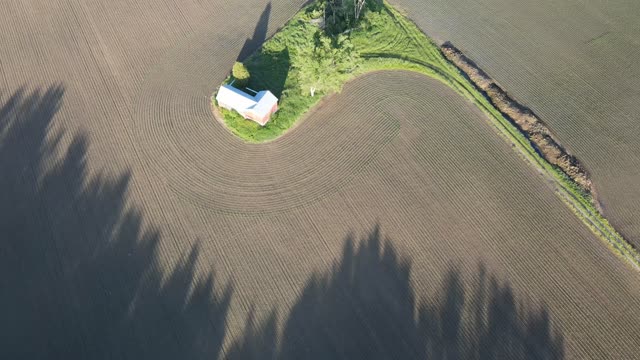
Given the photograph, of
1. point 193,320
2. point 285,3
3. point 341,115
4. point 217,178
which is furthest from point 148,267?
point 285,3

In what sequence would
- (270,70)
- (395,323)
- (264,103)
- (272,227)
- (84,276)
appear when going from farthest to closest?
(270,70), (264,103), (272,227), (84,276), (395,323)

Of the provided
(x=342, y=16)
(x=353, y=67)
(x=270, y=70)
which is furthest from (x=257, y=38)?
(x=353, y=67)

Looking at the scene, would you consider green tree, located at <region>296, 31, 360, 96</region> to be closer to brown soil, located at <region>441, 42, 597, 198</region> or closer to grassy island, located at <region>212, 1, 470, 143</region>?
grassy island, located at <region>212, 1, 470, 143</region>

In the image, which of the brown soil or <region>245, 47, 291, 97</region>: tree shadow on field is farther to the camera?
<region>245, 47, 291, 97</region>: tree shadow on field

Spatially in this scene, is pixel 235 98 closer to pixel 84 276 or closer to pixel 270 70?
pixel 270 70

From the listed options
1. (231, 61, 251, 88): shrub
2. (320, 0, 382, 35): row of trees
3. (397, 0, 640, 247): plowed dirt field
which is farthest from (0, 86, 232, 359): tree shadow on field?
(397, 0, 640, 247): plowed dirt field

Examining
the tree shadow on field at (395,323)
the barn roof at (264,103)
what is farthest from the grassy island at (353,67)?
the tree shadow on field at (395,323)
